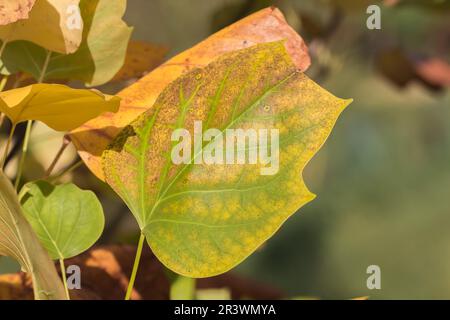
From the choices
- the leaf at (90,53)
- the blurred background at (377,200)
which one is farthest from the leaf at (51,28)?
the blurred background at (377,200)

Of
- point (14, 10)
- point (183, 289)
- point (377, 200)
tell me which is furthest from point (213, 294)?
point (377, 200)

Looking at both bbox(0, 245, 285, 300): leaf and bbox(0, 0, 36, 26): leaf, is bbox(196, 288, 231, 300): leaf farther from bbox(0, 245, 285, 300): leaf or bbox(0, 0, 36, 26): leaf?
bbox(0, 0, 36, 26): leaf

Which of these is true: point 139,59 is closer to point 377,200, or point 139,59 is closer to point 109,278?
point 109,278

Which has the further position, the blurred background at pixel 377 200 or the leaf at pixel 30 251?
the blurred background at pixel 377 200

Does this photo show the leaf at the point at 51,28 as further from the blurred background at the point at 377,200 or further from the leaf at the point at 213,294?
the blurred background at the point at 377,200

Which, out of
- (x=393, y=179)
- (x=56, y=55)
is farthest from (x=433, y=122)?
(x=56, y=55)

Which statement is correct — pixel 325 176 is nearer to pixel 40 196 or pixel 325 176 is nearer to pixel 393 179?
pixel 393 179
